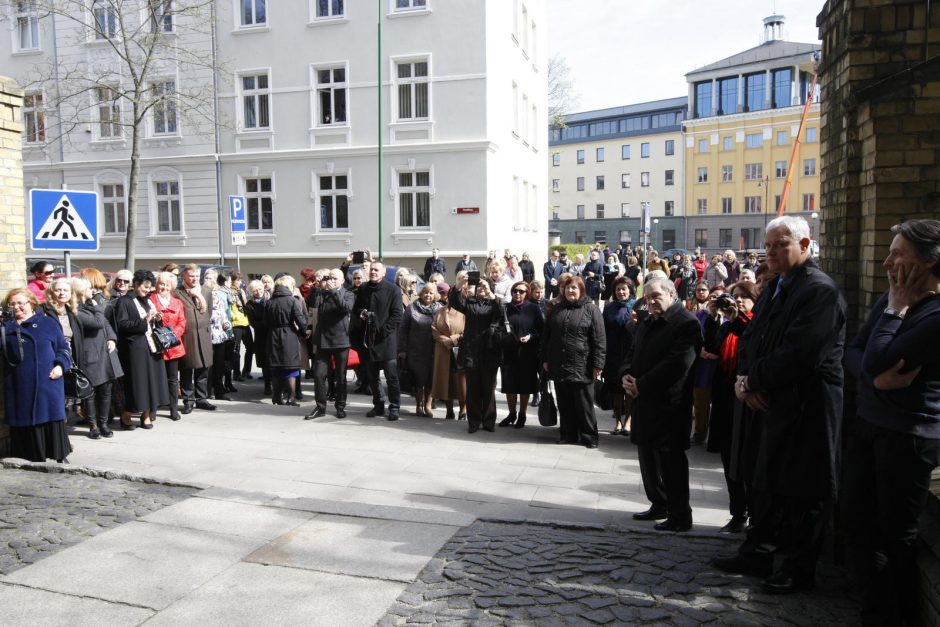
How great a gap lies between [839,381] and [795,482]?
60 cm

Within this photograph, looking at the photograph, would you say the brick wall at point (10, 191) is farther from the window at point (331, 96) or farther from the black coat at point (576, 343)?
the window at point (331, 96)

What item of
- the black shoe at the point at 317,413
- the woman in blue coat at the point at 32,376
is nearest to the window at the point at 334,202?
the black shoe at the point at 317,413

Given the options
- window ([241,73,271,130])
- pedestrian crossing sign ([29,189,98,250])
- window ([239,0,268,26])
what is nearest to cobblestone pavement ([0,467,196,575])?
pedestrian crossing sign ([29,189,98,250])

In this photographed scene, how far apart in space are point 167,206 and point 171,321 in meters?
21.8

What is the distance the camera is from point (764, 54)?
74312mm

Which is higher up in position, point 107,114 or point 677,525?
point 107,114

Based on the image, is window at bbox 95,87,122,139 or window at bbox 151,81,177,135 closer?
window at bbox 151,81,177,135

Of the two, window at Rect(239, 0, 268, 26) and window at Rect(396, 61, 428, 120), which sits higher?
window at Rect(239, 0, 268, 26)

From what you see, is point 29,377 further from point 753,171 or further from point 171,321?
point 753,171

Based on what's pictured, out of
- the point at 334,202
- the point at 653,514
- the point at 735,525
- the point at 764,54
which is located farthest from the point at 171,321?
the point at 764,54

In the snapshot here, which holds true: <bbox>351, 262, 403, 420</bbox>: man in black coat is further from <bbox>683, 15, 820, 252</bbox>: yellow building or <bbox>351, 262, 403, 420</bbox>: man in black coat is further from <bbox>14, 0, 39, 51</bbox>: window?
<bbox>683, 15, 820, 252</bbox>: yellow building

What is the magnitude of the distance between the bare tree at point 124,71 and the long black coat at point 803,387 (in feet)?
86.5

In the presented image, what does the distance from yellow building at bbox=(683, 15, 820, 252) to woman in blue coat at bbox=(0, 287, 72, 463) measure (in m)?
72.0

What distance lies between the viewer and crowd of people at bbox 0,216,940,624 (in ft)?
11.9
